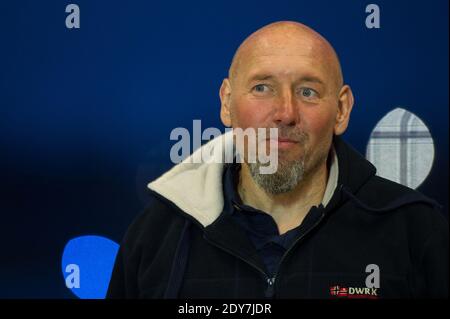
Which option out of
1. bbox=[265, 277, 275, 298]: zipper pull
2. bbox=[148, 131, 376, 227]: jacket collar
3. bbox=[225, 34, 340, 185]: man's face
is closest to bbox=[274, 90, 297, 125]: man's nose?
bbox=[225, 34, 340, 185]: man's face

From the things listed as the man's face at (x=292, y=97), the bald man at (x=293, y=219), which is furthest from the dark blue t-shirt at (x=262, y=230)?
the man's face at (x=292, y=97)

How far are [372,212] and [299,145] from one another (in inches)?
10.6

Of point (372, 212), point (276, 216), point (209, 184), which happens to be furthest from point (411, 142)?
point (209, 184)

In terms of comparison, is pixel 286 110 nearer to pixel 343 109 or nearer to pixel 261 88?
pixel 261 88

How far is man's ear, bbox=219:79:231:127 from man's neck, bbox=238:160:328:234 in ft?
0.69

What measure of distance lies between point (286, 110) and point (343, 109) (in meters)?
0.24

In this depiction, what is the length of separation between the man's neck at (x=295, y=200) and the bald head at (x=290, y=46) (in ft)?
0.87

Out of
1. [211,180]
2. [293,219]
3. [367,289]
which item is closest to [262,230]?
[293,219]

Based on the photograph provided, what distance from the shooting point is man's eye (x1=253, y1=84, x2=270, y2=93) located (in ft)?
5.75

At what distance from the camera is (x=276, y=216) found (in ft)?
6.01

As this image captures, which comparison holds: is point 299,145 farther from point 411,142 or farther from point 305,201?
point 411,142

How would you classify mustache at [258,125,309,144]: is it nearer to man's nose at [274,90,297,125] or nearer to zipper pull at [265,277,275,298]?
man's nose at [274,90,297,125]

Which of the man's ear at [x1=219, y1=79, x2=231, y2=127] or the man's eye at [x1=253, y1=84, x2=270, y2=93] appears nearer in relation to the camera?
the man's eye at [x1=253, y1=84, x2=270, y2=93]
